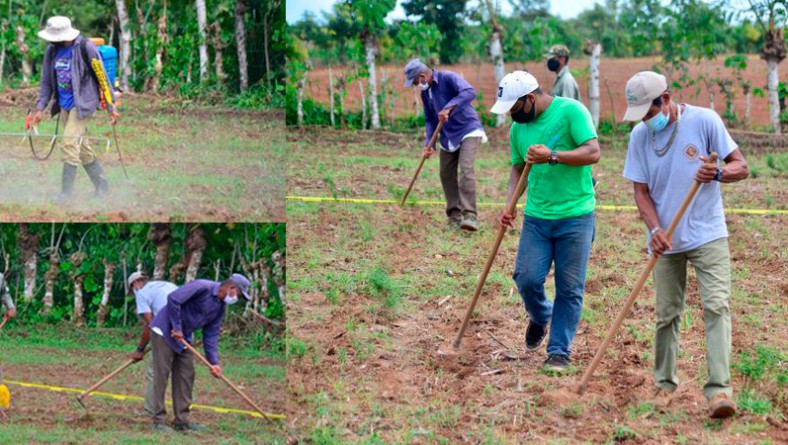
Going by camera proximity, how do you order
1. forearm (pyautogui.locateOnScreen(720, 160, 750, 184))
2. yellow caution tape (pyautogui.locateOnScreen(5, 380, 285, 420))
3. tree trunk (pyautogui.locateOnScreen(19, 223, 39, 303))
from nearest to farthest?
forearm (pyautogui.locateOnScreen(720, 160, 750, 184)) < yellow caution tape (pyautogui.locateOnScreen(5, 380, 285, 420)) < tree trunk (pyautogui.locateOnScreen(19, 223, 39, 303))

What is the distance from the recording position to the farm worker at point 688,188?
5.04m

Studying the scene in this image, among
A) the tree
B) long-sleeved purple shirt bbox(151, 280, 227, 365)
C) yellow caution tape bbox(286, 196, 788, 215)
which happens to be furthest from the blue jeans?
the tree

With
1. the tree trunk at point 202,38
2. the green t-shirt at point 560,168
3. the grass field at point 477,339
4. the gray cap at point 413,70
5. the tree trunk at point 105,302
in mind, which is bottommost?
the tree trunk at point 105,302

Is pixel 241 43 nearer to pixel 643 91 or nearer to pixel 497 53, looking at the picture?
pixel 643 91

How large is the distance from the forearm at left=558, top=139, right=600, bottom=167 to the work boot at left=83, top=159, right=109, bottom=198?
14.1ft

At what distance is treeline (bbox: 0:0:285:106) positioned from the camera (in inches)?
349

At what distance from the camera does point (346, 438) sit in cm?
514

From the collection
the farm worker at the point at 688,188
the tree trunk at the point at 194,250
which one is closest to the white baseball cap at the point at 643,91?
the farm worker at the point at 688,188

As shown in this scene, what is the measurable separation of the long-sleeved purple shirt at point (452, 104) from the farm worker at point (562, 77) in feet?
2.42

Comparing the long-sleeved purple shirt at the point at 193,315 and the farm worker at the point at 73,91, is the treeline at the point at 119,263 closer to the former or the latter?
the long-sleeved purple shirt at the point at 193,315

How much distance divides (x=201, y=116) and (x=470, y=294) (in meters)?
3.46

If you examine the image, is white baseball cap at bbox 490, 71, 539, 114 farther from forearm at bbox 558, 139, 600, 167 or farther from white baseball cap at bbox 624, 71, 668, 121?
white baseball cap at bbox 624, 71, 668, 121

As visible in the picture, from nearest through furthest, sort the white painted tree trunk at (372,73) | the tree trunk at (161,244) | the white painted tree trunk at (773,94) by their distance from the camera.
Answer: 1. the tree trunk at (161,244)
2. the white painted tree trunk at (773,94)
3. the white painted tree trunk at (372,73)

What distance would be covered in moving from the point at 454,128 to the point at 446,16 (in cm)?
1312
